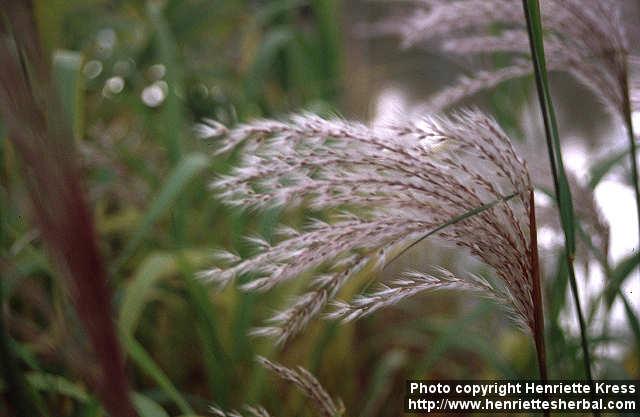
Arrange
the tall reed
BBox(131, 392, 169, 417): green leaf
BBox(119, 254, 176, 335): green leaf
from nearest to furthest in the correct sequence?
the tall reed
BBox(131, 392, 169, 417): green leaf
BBox(119, 254, 176, 335): green leaf

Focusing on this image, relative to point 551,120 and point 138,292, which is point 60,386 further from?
point 551,120

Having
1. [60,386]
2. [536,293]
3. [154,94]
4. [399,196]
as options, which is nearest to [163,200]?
[60,386]

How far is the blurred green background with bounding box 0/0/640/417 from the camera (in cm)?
86

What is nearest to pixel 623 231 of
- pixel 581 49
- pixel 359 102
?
pixel 359 102

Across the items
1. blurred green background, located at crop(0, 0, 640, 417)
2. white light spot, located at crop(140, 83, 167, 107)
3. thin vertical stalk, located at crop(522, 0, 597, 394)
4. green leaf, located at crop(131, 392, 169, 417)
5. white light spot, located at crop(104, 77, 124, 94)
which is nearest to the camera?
thin vertical stalk, located at crop(522, 0, 597, 394)

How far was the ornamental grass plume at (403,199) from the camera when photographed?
0.48 metres

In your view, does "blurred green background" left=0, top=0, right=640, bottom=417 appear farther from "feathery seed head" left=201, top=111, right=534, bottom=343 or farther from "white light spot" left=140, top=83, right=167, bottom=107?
"feathery seed head" left=201, top=111, right=534, bottom=343

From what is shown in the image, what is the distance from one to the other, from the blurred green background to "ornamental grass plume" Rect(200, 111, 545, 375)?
0.19 metres

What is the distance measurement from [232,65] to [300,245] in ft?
5.18

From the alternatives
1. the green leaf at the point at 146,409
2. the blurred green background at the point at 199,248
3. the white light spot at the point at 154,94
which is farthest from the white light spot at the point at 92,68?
the green leaf at the point at 146,409

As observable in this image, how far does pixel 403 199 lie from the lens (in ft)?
1.63

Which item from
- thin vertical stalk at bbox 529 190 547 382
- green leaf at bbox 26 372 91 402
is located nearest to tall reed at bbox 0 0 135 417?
thin vertical stalk at bbox 529 190 547 382

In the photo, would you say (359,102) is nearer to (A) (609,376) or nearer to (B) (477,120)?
(A) (609,376)

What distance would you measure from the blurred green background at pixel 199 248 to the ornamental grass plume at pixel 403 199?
0.64ft
